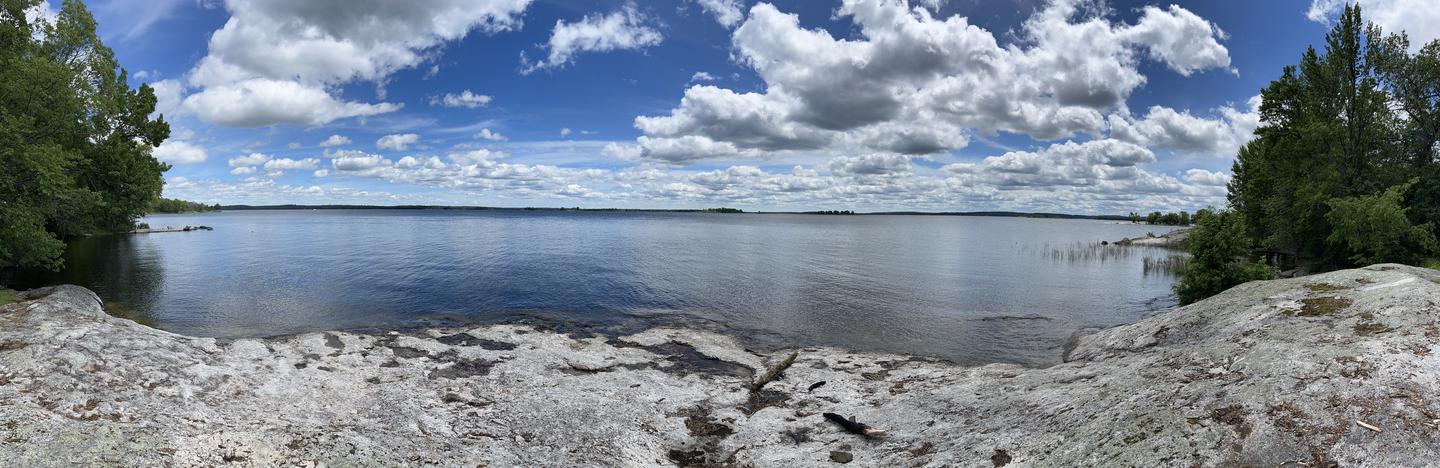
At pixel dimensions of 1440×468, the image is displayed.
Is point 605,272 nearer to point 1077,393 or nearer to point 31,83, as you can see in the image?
point 31,83

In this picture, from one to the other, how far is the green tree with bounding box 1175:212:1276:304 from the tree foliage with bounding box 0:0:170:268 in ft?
176

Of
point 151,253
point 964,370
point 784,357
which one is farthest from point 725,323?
point 151,253

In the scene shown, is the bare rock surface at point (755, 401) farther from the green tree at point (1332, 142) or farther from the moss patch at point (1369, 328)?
the green tree at point (1332, 142)

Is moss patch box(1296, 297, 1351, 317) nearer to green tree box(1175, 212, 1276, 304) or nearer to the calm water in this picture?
the calm water

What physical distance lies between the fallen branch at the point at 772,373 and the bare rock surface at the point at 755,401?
30 cm

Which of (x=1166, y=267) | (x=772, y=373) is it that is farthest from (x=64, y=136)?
(x=1166, y=267)

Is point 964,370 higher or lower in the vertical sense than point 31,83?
lower

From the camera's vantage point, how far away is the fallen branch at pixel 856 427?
11.8 meters

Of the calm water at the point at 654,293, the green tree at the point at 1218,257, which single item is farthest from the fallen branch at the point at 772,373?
the green tree at the point at 1218,257

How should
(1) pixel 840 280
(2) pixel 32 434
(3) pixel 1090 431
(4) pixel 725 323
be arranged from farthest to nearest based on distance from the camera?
(1) pixel 840 280 < (4) pixel 725 323 < (3) pixel 1090 431 < (2) pixel 32 434

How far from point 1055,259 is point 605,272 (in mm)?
54715

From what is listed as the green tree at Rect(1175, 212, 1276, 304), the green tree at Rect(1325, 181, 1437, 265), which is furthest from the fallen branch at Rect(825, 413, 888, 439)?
the green tree at Rect(1325, 181, 1437, 265)

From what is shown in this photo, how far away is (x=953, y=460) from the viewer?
9695 millimetres

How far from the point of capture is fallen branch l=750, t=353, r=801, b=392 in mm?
16625
